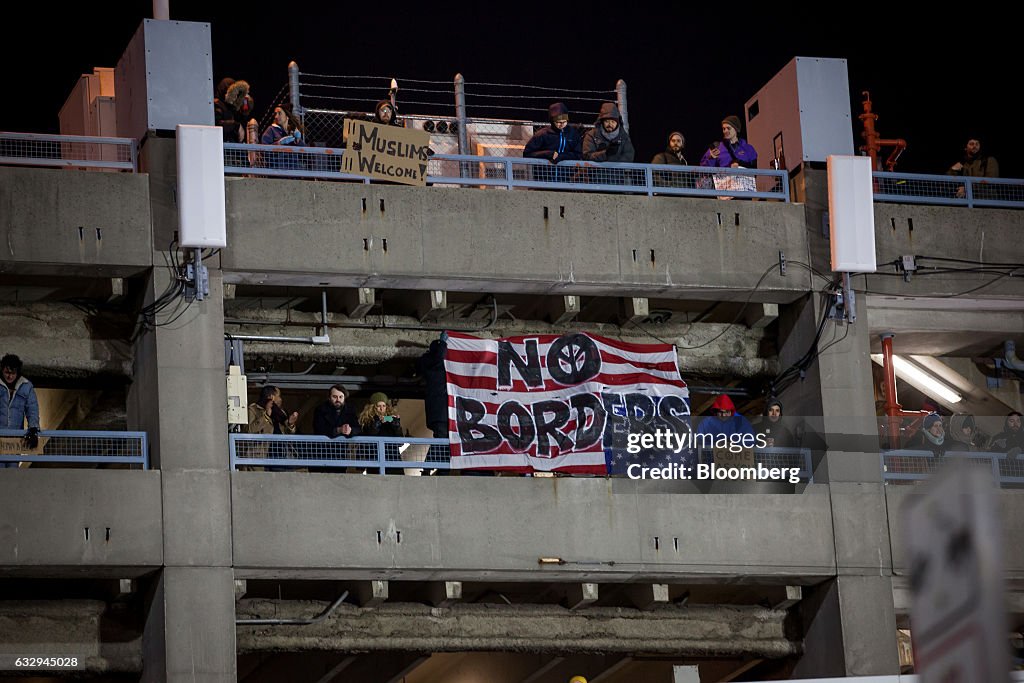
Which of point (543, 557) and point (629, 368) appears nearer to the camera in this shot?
point (543, 557)

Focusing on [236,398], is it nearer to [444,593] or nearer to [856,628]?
[444,593]

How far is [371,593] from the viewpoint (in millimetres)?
19375

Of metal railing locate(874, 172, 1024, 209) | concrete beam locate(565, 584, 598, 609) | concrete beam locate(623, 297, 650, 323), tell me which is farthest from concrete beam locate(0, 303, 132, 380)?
metal railing locate(874, 172, 1024, 209)

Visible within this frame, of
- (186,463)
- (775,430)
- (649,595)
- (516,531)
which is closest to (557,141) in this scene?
(775,430)

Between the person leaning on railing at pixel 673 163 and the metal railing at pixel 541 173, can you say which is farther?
the person leaning on railing at pixel 673 163

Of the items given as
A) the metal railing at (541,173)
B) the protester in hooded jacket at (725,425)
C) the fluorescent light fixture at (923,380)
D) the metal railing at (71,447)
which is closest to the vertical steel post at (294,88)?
the metal railing at (541,173)

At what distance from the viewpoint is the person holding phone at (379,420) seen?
19.8 metres

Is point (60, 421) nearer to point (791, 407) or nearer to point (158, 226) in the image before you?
point (158, 226)

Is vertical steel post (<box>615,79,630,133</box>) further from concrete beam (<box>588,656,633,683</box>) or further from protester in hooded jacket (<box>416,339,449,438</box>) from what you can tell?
concrete beam (<box>588,656,633,683</box>)

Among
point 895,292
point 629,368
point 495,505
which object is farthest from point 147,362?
point 895,292

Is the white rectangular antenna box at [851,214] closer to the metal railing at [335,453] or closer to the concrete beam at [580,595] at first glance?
the metal railing at [335,453]

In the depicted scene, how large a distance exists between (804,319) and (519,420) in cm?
434

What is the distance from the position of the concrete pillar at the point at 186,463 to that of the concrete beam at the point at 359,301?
188 cm

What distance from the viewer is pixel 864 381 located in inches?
835
